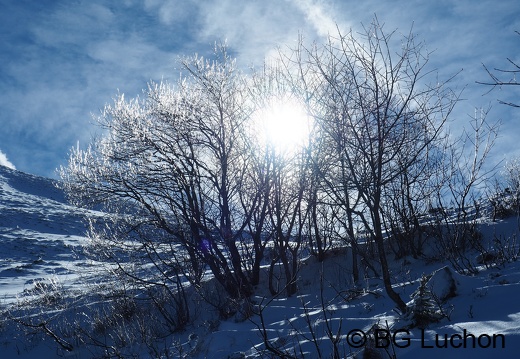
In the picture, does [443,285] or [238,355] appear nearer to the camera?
[443,285]

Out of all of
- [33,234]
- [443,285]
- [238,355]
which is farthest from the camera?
[33,234]

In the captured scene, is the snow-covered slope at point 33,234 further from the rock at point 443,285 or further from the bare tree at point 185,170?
the rock at point 443,285

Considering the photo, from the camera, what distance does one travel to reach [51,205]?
41438 mm

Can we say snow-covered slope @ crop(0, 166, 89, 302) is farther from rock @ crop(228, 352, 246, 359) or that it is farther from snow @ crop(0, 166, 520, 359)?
rock @ crop(228, 352, 246, 359)

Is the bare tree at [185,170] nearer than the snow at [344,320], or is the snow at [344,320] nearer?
the snow at [344,320]

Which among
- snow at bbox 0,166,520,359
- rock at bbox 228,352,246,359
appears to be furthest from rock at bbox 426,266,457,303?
rock at bbox 228,352,246,359

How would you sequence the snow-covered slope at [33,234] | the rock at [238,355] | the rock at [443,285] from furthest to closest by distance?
the snow-covered slope at [33,234] < the rock at [238,355] < the rock at [443,285]

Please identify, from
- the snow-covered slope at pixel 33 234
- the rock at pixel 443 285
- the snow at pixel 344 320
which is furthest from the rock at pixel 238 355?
the snow-covered slope at pixel 33 234

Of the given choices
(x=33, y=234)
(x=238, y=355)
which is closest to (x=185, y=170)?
(x=238, y=355)

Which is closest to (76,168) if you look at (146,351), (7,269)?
(146,351)

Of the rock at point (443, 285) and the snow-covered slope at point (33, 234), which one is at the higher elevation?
the snow-covered slope at point (33, 234)

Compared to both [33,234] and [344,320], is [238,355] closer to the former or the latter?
[344,320]

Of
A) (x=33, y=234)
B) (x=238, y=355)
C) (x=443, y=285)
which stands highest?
(x=33, y=234)

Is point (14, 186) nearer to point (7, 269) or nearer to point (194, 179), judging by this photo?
point (7, 269)
